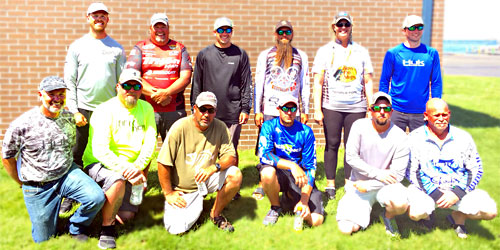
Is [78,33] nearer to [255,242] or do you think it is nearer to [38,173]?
[38,173]

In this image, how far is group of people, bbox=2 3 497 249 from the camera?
3.96m

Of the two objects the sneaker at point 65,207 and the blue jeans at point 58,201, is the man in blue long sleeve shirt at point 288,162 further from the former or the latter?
the sneaker at point 65,207

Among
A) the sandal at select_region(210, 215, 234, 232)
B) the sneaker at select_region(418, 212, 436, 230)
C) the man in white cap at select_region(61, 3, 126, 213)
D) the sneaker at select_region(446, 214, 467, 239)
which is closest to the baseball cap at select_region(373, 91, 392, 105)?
the sneaker at select_region(418, 212, 436, 230)

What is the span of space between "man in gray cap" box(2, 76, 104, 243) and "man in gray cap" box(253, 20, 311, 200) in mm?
2185

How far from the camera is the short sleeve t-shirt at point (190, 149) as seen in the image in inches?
167

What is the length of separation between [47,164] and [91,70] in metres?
1.32

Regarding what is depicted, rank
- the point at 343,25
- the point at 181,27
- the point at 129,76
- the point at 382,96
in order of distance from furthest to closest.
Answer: the point at 181,27
the point at 343,25
the point at 382,96
the point at 129,76

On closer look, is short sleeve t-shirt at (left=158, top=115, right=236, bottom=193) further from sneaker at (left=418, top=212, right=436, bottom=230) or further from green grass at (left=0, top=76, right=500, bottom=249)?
sneaker at (left=418, top=212, right=436, bottom=230)

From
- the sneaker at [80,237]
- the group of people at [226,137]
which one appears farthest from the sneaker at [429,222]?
the sneaker at [80,237]

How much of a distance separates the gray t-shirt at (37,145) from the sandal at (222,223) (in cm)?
172

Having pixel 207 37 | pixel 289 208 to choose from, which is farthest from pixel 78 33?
pixel 289 208

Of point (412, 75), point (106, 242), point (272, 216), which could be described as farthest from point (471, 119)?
point (106, 242)

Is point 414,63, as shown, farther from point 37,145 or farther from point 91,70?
point 37,145

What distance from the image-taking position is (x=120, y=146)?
4.28m
